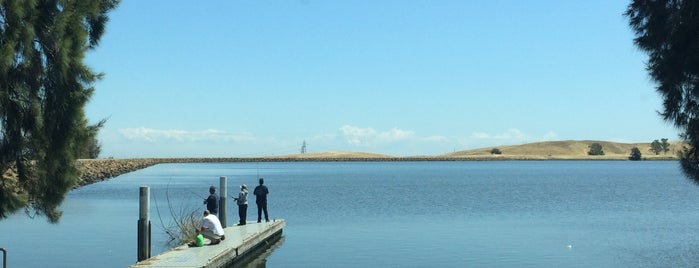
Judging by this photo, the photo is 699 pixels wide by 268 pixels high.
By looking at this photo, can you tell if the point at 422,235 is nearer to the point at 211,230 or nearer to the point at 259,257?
the point at 259,257

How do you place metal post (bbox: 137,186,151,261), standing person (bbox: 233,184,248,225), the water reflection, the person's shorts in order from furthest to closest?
standing person (bbox: 233,184,248,225)
the water reflection
the person's shorts
metal post (bbox: 137,186,151,261)

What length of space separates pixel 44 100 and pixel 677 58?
30.3 feet

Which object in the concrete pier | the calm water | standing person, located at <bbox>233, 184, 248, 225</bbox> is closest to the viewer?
the concrete pier

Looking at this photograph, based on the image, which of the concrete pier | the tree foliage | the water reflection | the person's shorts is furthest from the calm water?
the tree foliage

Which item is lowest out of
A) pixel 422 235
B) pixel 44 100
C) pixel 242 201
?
pixel 422 235

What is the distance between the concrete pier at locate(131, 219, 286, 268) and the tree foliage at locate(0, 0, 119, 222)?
21.2 ft

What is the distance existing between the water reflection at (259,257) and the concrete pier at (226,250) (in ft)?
0.47

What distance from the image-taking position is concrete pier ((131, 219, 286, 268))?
19.0 meters

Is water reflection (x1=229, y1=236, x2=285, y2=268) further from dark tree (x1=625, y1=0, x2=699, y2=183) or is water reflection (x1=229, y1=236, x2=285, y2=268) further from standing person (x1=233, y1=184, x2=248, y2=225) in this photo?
dark tree (x1=625, y1=0, x2=699, y2=183)

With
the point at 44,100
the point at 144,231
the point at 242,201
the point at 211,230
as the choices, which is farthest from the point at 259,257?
the point at 44,100

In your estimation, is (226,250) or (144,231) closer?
(144,231)

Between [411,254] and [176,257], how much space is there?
25.7ft

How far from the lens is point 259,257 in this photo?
24.6m

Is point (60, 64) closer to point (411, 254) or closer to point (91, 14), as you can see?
point (91, 14)
